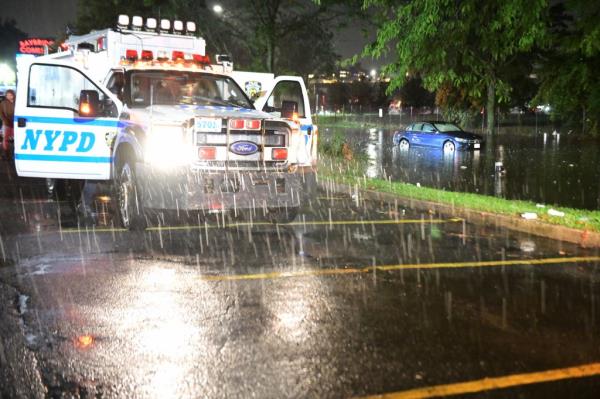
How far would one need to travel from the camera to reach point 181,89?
9883 millimetres

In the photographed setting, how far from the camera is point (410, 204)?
12344 millimetres

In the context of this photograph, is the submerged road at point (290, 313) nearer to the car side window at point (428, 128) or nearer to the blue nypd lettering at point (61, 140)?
the blue nypd lettering at point (61, 140)

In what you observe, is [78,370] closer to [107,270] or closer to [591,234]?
[107,270]

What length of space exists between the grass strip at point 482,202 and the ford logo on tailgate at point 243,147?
4161 millimetres

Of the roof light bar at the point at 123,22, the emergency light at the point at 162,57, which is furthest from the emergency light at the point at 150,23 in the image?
the emergency light at the point at 162,57

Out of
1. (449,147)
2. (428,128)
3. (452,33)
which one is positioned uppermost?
(452,33)

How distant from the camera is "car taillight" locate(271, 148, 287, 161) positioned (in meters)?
8.95

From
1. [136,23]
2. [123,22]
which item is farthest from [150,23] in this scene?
[123,22]

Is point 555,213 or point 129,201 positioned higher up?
point 129,201

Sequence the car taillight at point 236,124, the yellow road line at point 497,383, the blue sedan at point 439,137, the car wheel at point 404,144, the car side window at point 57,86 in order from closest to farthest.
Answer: the yellow road line at point 497,383 < the car taillight at point 236,124 < the car side window at point 57,86 < the blue sedan at point 439,137 < the car wheel at point 404,144

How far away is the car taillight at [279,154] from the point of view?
895 cm

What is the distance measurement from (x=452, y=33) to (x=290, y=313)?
9.62m

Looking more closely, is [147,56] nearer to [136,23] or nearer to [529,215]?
[136,23]

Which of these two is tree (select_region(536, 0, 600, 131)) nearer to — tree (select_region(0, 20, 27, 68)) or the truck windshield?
the truck windshield
